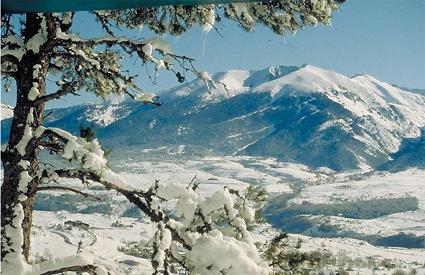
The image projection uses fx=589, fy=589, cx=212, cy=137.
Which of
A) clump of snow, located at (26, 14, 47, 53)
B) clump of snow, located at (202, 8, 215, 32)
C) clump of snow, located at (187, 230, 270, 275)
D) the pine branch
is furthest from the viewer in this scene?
clump of snow, located at (202, 8, 215, 32)

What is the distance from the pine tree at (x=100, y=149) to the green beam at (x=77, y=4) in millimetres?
244

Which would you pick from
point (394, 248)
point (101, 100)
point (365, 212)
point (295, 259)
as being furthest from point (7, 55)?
point (365, 212)

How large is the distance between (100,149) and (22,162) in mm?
475

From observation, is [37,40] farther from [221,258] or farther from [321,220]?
[321,220]

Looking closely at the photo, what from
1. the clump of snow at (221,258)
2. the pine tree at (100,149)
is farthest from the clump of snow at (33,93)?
the clump of snow at (221,258)

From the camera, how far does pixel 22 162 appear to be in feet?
8.67

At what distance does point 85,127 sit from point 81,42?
420 mm

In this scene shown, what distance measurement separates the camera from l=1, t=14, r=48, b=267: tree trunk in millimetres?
2539

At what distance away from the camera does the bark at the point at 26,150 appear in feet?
8.64

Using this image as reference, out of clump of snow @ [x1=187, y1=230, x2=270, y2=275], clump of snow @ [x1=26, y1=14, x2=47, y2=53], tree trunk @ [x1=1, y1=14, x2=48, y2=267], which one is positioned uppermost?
clump of snow @ [x1=26, y1=14, x2=47, y2=53]

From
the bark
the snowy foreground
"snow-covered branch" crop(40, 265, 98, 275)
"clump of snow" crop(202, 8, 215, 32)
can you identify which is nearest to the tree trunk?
the bark

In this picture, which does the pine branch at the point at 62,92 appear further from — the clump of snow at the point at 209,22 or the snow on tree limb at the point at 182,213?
the clump of snow at the point at 209,22

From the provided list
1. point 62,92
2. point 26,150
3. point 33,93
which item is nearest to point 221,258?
point 62,92

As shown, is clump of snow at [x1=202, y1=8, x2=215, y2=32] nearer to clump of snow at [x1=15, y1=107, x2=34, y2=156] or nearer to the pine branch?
the pine branch
